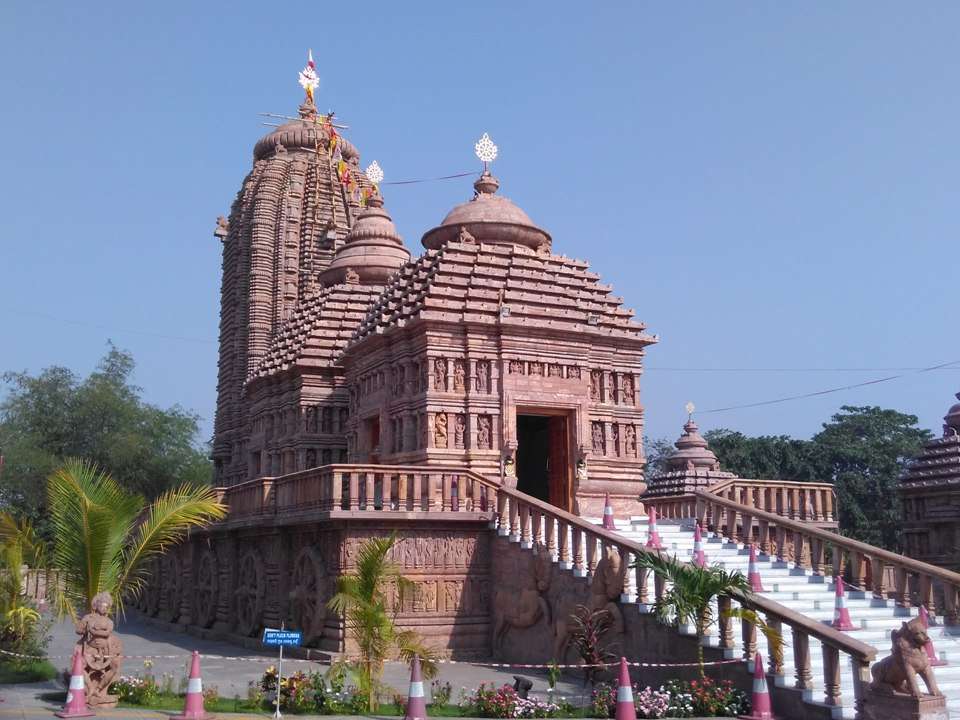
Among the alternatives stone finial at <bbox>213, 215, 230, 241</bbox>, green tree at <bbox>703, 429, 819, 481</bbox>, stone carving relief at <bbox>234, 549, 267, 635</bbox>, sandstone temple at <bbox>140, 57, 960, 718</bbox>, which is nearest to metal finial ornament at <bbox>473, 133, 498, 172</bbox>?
sandstone temple at <bbox>140, 57, 960, 718</bbox>

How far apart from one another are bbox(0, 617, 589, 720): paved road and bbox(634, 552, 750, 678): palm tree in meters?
1.67

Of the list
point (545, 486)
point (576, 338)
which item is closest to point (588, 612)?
point (576, 338)

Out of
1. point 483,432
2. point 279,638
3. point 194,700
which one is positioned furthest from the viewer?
point 483,432

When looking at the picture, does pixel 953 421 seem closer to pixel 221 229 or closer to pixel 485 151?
pixel 485 151

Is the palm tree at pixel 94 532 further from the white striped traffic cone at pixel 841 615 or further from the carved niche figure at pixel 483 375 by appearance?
the white striped traffic cone at pixel 841 615

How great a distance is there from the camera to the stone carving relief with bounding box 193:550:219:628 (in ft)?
78.3

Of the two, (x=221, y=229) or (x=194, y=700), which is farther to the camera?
(x=221, y=229)

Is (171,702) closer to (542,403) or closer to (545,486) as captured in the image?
(542,403)

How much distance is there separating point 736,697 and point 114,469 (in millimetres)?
42763

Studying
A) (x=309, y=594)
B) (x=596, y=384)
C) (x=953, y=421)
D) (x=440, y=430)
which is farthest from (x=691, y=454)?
(x=309, y=594)

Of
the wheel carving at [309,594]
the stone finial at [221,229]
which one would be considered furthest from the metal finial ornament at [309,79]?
the wheel carving at [309,594]

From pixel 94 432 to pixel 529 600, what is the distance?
38750 millimetres

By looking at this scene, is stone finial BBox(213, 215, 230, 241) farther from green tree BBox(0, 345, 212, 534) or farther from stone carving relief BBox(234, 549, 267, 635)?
stone carving relief BBox(234, 549, 267, 635)

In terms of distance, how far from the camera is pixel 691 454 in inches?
1523
